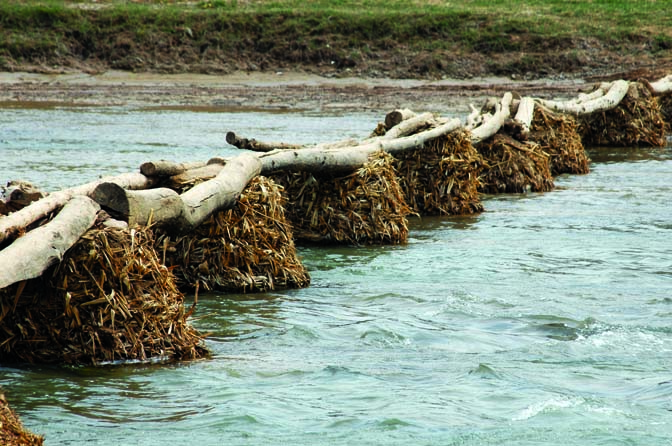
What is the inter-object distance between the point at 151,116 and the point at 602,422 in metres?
22.4

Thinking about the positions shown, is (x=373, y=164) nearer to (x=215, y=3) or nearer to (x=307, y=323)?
(x=307, y=323)

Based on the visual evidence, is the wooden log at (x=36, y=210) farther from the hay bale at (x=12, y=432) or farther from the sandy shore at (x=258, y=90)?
the sandy shore at (x=258, y=90)

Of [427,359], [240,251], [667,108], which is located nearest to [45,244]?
[427,359]

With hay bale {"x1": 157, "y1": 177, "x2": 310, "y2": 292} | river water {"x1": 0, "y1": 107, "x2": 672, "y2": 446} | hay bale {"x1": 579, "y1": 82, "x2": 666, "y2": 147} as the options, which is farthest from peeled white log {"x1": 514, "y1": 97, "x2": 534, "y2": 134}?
hay bale {"x1": 157, "y1": 177, "x2": 310, "y2": 292}

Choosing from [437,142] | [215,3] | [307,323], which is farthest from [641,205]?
[215,3]

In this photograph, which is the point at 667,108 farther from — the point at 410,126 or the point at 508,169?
the point at 410,126

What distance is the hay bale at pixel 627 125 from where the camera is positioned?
68.3ft

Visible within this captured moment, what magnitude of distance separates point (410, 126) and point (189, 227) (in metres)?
5.33

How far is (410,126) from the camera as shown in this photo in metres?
12.2

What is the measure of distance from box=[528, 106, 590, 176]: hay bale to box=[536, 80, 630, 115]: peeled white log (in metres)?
0.64

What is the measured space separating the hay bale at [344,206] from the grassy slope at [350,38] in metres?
26.2

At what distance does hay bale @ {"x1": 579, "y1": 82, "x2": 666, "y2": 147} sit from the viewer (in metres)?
20.8

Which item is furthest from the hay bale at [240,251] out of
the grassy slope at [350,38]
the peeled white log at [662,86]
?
the grassy slope at [350,38]

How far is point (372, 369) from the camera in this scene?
20.3 feet
